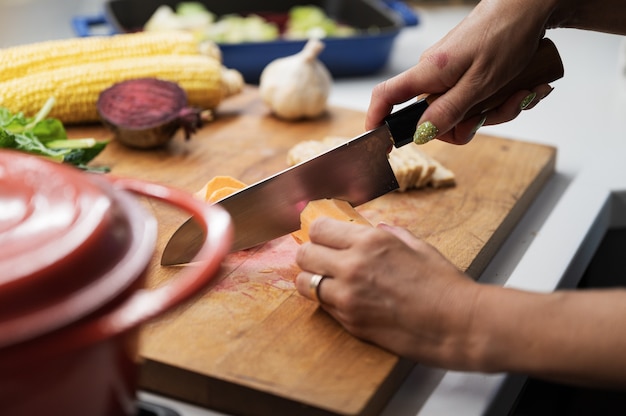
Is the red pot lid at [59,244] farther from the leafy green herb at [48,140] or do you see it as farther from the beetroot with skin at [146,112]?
the beetroot with skin at [146,112]

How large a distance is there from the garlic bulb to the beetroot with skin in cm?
21

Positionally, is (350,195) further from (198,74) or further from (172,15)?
(172,15)

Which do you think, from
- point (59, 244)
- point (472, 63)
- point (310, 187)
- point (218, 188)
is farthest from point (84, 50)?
point (59, 244)

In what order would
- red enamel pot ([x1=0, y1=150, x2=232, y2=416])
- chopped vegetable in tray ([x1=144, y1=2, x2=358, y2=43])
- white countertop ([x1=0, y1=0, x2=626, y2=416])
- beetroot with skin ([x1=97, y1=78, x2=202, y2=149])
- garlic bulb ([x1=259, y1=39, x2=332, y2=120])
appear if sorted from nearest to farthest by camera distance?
red enamel pot ([x1=0, y1=150, x2=232, y2=416]) → white countertop ([x1=0, y1=0, x2=626, y2=416]) → beetroot with skin ([x1=97, y1=78, x2=202, y2=149]) → garlic bulb ([x1=259, y1=39, x2=332, y2=120]) → chopped vegetable in tray ([x1=144, y1=2, x2=358, y2=43])

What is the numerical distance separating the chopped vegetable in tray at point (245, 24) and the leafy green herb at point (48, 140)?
26.9 inches

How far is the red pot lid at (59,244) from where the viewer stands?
61cm

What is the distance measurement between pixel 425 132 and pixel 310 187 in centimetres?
18

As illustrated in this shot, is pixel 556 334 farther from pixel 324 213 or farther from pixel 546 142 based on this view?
pixel 546 142

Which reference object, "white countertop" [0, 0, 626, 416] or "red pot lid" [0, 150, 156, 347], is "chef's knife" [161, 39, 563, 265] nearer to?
"white countertop" [0, 0, 626, 416]

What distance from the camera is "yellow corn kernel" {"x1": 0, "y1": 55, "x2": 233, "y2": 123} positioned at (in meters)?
1.54

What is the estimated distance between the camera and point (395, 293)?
93 centimetres

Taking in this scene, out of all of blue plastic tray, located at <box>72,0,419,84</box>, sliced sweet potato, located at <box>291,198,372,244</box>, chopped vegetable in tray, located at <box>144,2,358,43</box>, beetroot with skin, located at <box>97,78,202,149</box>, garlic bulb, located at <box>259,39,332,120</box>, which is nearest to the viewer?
sliced sweet potato, located at <box>291,198,372,244</box>

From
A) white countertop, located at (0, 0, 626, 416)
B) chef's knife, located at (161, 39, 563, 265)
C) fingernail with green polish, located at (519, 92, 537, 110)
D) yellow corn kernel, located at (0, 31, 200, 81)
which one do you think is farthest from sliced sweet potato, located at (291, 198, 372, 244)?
yellow corn kernel, located at (0, 31, 200, 81)

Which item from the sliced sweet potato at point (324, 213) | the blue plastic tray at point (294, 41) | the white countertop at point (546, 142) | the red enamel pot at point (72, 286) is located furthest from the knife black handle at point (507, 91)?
the blue plastic tray at point (294, 41)
